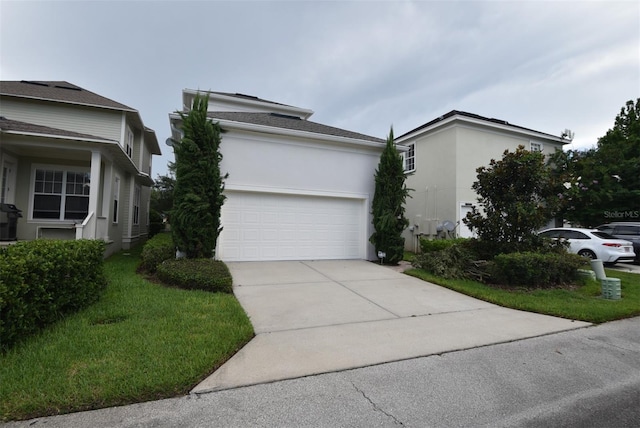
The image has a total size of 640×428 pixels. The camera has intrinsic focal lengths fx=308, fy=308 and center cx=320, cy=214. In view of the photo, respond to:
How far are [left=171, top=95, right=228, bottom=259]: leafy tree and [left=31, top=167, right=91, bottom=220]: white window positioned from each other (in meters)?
5.94

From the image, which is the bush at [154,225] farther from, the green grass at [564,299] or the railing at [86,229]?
the green grass at [564,299]

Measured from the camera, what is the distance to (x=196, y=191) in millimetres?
A: 7805

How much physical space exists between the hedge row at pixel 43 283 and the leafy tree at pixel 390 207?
755 cm

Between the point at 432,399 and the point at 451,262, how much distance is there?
20.2 ft

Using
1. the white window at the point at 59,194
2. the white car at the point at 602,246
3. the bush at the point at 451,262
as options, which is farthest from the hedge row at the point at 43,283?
the white car at the point at 602,246

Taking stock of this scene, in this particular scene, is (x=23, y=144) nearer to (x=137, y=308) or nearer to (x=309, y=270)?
(x=137, y=308)

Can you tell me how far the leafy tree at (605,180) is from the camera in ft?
54.4

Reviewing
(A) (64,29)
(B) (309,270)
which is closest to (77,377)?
(B) (309,270)

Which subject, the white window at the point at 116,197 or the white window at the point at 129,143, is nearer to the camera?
the white window at the point at 116,197

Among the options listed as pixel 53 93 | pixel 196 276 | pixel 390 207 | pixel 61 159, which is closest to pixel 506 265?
pixel 390 207

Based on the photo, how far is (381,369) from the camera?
3240mm

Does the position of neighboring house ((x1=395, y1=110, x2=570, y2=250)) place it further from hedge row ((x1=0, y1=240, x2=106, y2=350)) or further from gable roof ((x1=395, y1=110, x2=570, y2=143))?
hedge row ((x1=0, y1=240, x2=106, y2=350))

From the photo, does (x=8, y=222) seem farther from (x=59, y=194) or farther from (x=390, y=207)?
(x=390, y=207)

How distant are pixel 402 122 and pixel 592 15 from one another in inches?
401
